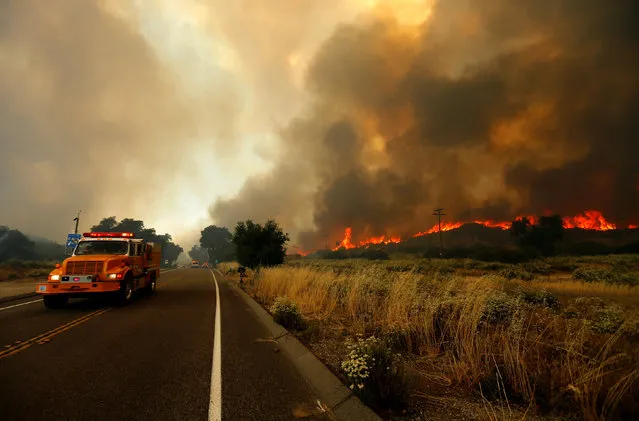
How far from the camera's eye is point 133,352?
642 cm

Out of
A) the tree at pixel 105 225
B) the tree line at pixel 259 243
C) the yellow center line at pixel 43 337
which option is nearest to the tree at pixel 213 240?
the tree at pixel 105 225

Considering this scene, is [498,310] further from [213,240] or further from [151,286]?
[213,240]

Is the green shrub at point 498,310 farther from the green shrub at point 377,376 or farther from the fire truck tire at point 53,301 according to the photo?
the fire truck tire at point 53,301

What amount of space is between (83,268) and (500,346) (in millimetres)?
13505

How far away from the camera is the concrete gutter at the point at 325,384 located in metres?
3.79

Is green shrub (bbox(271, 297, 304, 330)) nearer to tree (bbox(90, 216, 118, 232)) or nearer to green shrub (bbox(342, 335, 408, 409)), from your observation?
green shrub (bbox(342, 335, 408, 409))

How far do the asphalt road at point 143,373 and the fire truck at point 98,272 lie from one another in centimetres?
198

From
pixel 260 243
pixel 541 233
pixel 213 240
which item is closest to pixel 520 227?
pixel 541 233

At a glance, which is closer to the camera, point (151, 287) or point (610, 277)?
point (151, 287)

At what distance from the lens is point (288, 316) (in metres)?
8.98

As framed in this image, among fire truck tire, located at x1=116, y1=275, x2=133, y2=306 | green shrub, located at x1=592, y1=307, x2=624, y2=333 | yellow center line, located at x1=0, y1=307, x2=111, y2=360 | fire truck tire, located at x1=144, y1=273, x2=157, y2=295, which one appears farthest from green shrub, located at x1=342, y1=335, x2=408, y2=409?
fire truck tire, located at x1=144, y1=273, x2=157, y2=295

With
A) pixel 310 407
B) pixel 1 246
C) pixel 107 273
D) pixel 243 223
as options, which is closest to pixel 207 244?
pixel 1 246

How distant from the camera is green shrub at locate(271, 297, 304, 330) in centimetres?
874

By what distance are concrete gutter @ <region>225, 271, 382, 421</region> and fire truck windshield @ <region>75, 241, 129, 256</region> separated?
973 cm
